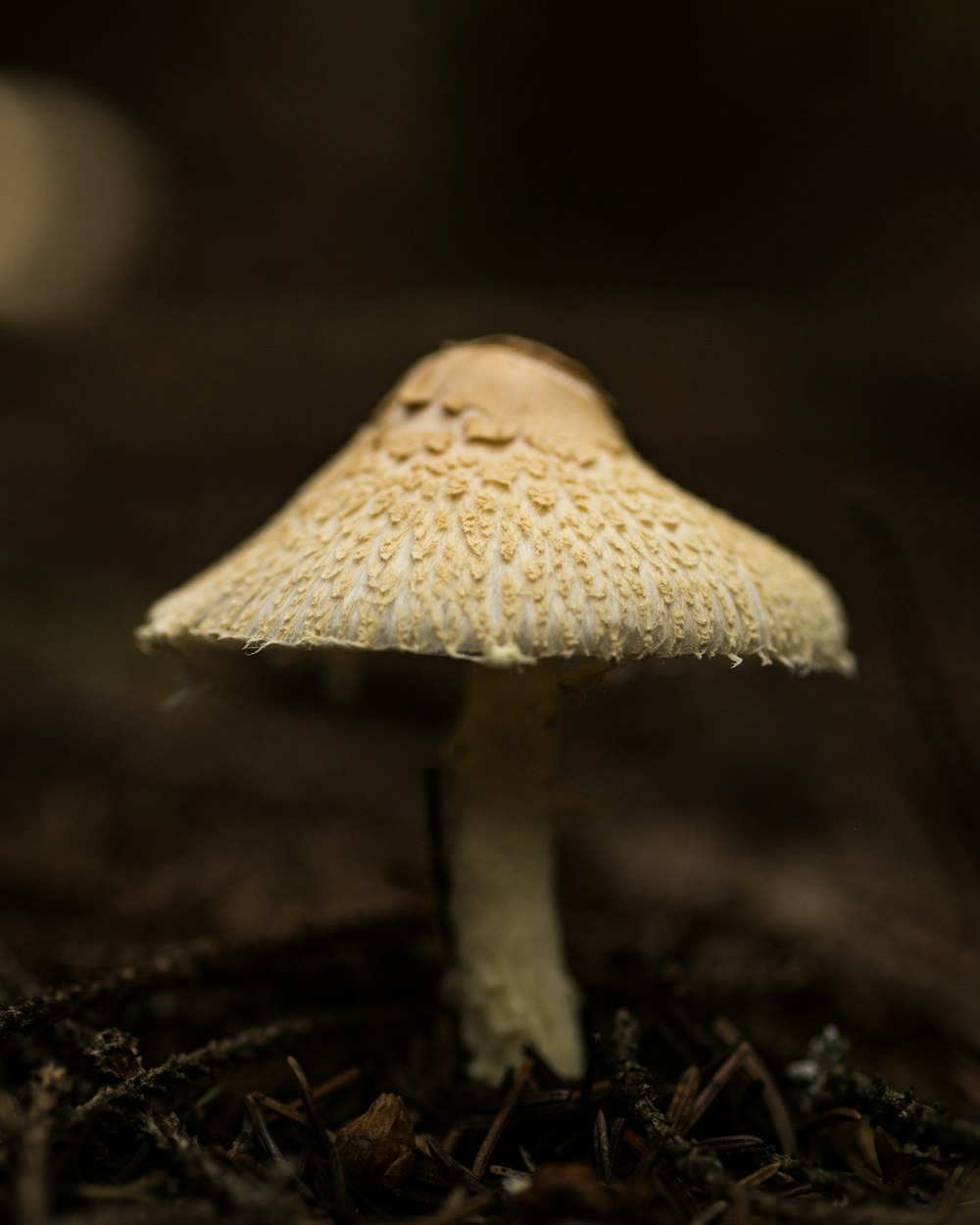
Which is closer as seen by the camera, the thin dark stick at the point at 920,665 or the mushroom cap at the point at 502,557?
the mushroom cap at the point at 502,557

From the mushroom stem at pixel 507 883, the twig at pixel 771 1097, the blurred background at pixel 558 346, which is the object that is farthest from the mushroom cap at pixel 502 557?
the twig at pixel 771 1097

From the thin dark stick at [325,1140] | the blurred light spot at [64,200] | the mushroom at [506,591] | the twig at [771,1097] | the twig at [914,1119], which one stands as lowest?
the twig at [771,1097]

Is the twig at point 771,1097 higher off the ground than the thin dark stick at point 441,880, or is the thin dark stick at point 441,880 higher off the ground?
the thin dark stick at point 441,880

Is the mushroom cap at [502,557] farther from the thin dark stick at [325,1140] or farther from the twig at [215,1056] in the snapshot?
the thin dark stick at [325,1140]

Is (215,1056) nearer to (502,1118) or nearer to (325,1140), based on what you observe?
(325,1140)

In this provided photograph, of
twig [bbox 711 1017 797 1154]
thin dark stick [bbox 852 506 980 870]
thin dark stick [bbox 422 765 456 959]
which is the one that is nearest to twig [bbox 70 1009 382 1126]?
thin dark stick [bbox 422 765 456 959]

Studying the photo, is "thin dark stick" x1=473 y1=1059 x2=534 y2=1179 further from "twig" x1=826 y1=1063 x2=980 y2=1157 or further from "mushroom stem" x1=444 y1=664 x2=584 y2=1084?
"twig" x1=826 y1=1063 x2=980 y2=1157

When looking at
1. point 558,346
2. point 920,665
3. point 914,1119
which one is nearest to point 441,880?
point 914,1119
